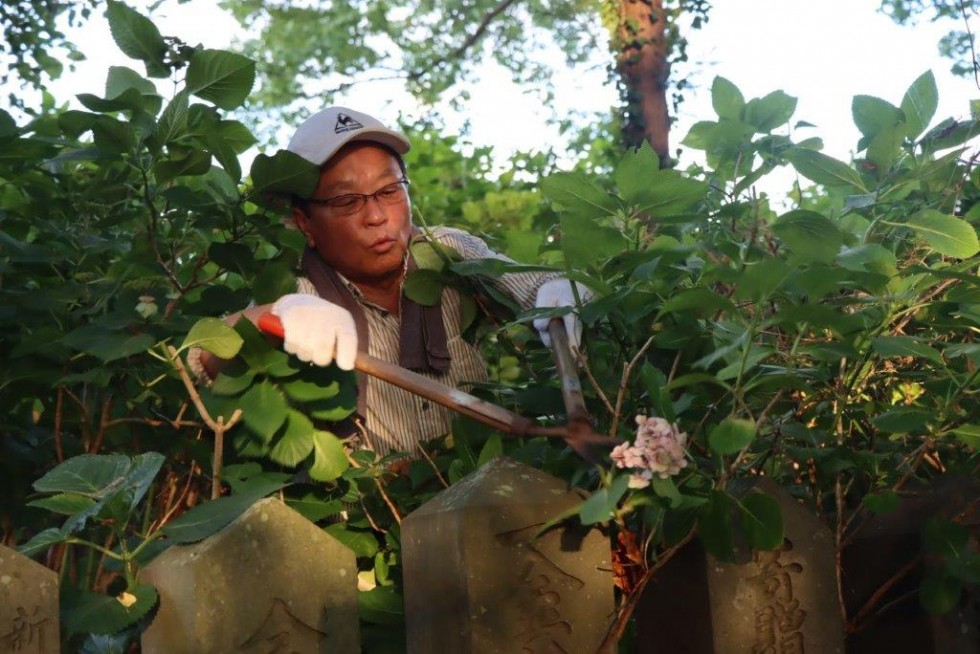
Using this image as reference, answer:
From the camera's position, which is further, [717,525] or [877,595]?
[877,595]

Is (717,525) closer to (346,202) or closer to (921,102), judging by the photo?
(921,102)

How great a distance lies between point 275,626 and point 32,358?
43.1 inches

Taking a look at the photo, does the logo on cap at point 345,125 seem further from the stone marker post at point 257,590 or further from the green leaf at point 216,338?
the stone marker post at point 257,590

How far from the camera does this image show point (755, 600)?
1.89 meters

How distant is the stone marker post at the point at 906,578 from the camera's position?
2.12 m

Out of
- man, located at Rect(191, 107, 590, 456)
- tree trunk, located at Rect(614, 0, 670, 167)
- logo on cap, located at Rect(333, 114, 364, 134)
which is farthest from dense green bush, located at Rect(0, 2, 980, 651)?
tree trunk, located at Rect(614, 0, 670, 167)

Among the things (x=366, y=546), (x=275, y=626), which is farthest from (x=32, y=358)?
(x=275, y=626)

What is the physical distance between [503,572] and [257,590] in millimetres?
324

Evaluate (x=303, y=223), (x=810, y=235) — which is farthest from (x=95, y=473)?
(x=303, y=223)

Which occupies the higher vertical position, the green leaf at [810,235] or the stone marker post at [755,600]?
the green leaf at [810,235]

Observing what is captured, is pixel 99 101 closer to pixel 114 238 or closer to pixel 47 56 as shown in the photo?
pixel 114 238

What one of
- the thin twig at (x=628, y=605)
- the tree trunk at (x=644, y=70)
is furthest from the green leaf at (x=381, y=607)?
the tree trunk at (x=644, y=70)

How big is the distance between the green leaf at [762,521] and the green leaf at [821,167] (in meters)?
0.60

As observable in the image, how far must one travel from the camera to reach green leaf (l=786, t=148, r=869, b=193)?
211 cm
